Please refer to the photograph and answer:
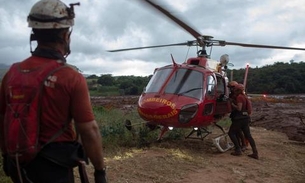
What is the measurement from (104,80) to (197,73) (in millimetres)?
40983

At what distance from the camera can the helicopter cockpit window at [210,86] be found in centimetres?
1040

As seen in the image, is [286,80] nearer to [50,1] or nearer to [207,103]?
[207,103]

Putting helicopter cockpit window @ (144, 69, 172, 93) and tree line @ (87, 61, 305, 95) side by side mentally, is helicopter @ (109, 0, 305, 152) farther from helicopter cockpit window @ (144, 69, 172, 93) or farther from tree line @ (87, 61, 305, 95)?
tree line @ (87, 61, 305, 95)

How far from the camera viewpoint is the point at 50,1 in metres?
3.11

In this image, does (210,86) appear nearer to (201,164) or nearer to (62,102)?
(201,164)

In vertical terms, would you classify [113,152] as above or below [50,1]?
below

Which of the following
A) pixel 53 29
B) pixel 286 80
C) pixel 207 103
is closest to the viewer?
pixel 53 29

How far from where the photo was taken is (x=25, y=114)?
2848mm

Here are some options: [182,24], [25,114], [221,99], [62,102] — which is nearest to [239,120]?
[221,99]

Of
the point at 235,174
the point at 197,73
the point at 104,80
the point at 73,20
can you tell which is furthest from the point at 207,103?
the point at 104,80

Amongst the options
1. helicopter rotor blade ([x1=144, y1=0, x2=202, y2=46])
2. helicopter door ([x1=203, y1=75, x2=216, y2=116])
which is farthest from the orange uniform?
helicopter door ([x1=203, y1=75, x2=216, y2=116])

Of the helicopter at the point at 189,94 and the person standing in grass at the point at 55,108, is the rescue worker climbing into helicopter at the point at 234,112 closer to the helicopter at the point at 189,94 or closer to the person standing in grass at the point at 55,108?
the helicopter at the point at 189,94

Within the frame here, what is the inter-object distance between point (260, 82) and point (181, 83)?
1525 inches

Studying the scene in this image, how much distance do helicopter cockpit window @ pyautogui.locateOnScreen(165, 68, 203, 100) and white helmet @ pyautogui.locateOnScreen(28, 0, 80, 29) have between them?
22.8 ft
